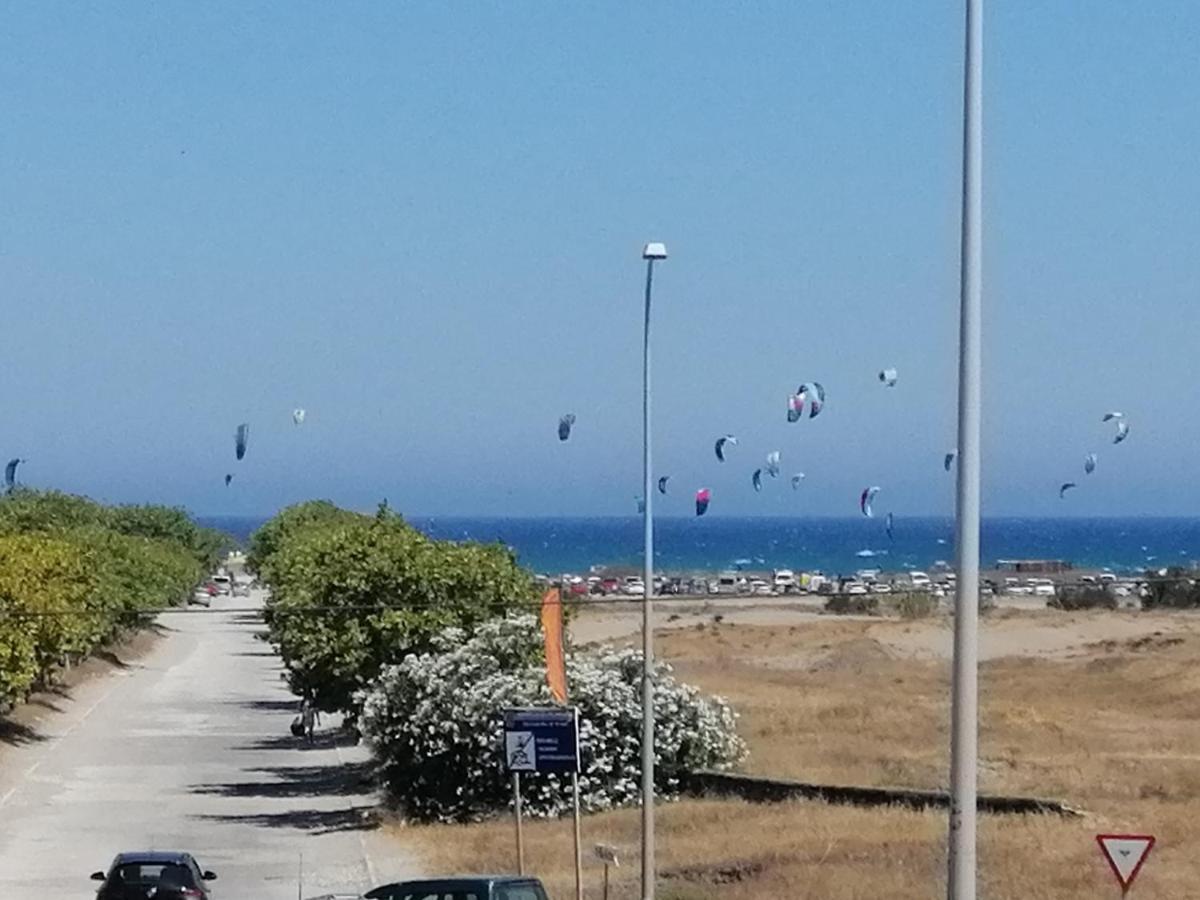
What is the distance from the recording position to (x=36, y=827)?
45.5m

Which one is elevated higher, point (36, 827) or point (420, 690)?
point (420, 690)

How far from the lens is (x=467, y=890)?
21.8 meters

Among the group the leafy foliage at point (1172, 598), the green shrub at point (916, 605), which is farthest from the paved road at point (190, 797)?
the leafy foliage at point (1172, 598)

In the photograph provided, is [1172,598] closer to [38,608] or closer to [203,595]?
[38,608]

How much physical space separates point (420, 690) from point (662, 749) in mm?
4888

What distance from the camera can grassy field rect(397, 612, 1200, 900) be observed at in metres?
32.1

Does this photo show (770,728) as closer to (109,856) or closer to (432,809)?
(432,809)

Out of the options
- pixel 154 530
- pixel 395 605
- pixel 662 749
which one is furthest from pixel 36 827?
pixel 154 530

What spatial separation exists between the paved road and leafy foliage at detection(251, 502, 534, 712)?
9.70 ft

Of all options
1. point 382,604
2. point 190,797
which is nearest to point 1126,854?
point 382,604

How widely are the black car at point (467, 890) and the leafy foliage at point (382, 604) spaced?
86.9ft

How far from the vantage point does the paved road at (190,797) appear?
38562 mm

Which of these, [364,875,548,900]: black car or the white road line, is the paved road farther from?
[364,875,548,900]: black car

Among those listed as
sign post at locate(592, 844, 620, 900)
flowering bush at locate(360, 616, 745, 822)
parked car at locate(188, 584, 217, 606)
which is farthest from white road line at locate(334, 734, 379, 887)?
parked car at locate(188, 584, 217, 606)
